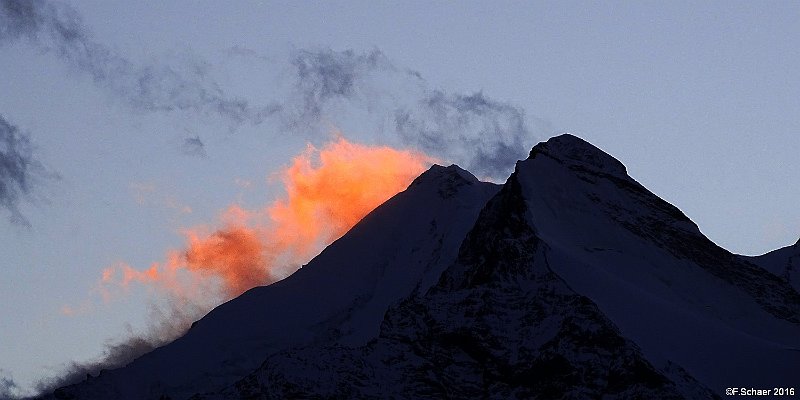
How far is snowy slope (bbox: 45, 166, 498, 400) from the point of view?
579 ft

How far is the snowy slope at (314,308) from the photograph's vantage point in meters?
177

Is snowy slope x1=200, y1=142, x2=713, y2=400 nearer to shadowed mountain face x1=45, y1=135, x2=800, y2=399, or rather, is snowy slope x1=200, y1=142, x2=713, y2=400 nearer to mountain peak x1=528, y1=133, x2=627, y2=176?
shadowed mountain face x1=45, y1=135, x2=800, y2=399

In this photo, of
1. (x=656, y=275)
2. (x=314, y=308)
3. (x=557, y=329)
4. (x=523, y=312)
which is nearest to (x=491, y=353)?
(x=523, y=312)

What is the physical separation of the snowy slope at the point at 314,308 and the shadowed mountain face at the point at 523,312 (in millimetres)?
270

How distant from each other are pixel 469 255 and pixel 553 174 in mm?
20599

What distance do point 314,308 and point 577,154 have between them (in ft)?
113

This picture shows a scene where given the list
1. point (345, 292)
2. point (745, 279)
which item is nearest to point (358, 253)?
point (345, 292)

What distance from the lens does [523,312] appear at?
5443 inches

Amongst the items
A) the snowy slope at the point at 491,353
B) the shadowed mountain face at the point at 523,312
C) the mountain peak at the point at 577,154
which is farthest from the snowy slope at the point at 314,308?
the snowy slope at the point at 491,353

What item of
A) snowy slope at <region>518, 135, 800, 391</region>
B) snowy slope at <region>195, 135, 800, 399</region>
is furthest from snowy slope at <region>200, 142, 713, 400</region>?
snowy slope at <region>518, 135, 800, 391</region>

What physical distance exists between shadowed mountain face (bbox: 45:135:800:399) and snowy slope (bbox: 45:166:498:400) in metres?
0.27

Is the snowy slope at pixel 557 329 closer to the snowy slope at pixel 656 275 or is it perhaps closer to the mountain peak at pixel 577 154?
the snowy slope at pixel 656 275

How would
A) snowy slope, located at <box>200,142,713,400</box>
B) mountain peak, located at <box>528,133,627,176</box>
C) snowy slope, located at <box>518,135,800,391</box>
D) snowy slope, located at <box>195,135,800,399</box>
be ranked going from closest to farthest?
snowy slope, located at <box>200,142,713,400</box>
snowy slope, located at <box>195,135,800,399</box>
snowy slope, located at <box>518,135,800,391</box>
mountain peak, located at <box>528,133,627,176</box>

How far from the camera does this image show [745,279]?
166m
